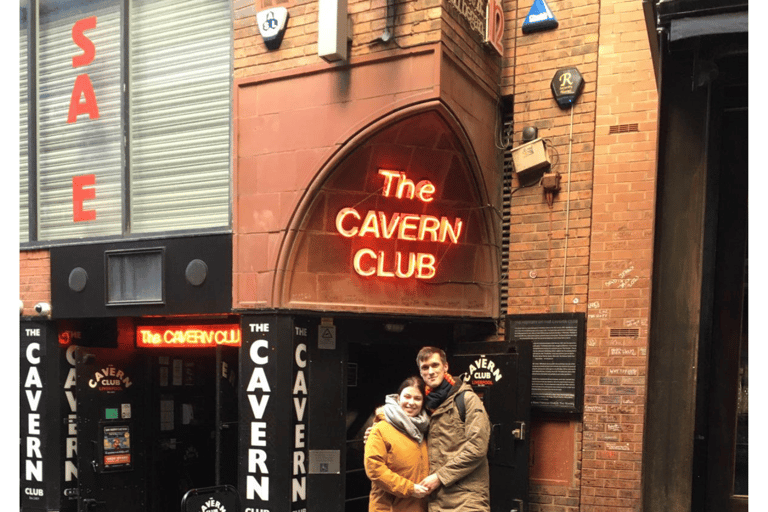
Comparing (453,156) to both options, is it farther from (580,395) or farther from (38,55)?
(38,55)

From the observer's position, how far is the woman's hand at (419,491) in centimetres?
635

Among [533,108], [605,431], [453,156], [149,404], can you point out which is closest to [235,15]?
[453,156]

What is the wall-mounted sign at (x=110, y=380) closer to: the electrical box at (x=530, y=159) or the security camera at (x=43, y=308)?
the security camera at (x=43, y=308)

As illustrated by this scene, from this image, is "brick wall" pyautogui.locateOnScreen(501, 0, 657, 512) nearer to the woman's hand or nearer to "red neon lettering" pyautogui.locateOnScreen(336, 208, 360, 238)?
"red neon lettering" pyautogui.locateOnScreen(336, 208, 360, 238)

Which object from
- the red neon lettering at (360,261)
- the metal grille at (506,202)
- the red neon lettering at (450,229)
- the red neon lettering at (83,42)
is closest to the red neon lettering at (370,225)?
the red neon lettering at (360,261)

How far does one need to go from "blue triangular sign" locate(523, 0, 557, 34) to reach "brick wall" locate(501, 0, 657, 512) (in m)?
0.09

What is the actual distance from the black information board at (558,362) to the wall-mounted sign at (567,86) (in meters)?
2.29

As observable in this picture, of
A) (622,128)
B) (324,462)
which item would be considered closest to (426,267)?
(324,462)

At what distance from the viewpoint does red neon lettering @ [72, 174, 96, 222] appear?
10.4 metres

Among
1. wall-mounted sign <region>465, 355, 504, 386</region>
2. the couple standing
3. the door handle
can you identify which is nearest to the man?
the couple standing

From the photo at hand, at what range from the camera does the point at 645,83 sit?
873cm

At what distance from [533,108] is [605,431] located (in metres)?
3.55

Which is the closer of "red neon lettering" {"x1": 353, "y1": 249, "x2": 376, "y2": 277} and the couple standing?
the couple standing

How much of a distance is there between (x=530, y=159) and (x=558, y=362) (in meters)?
2.20
